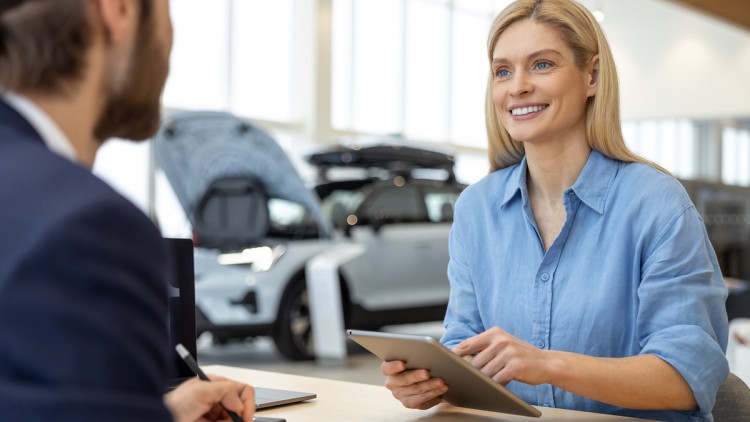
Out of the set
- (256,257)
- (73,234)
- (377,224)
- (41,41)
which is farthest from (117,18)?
(377,224)

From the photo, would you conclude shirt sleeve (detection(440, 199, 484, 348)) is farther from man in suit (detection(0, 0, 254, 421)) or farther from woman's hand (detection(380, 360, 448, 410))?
man in suit (detection(0, 0, 254, 421))

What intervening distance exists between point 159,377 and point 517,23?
1.47 m

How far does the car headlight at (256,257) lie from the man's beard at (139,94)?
5.78 metres

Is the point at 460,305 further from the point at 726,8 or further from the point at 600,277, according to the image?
the point at 726,8

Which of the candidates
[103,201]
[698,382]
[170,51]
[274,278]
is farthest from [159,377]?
[274,278]

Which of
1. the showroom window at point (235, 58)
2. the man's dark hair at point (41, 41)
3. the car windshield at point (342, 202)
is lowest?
the car windshield at point (342, 202)

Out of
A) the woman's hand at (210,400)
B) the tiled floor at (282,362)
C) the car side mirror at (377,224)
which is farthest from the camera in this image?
the car side mirror at (377,224)

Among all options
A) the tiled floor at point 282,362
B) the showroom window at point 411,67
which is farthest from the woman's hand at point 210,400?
the showroom window at point 411,67

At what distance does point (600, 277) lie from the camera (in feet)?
6.06

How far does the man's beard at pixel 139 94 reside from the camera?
78cm

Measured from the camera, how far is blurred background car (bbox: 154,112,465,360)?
6566 millimetres

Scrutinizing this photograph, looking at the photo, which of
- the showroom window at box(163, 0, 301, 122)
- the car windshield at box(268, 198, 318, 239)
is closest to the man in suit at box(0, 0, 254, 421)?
the car windshield at box(268, 198, 318, 239)

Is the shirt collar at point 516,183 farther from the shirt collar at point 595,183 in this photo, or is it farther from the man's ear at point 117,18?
the man's ear at point 117,18

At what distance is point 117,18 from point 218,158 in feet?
20.1
